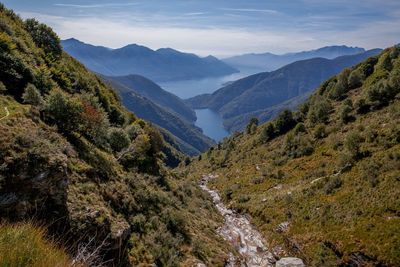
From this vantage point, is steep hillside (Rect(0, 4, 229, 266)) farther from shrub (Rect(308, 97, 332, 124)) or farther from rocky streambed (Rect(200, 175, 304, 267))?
shrub (Rect(308, 97, 332, 124))

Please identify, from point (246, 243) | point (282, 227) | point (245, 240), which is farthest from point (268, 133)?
point (246, 243)

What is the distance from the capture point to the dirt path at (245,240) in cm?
2686

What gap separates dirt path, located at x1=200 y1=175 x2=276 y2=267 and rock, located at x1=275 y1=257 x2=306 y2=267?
1358mm

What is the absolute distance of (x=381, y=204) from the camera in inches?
1072

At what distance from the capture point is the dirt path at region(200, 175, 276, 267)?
26.9 meters

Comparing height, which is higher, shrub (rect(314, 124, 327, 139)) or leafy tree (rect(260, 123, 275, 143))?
shrub (rect(314, 124, 327, 139))

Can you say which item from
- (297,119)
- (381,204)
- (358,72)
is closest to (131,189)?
(381,204)

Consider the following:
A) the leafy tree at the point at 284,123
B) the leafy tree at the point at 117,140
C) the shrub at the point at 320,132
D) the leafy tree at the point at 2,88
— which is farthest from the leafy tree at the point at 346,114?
the leafy tree at the point at 2,88

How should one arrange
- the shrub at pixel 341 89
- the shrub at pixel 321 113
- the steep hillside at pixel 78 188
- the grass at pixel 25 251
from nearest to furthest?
the grass at pixel 25 251 → the steep hillside at pixel 78 188 → the shrub at pixel 321 113 → the shrub at pixel 341 89

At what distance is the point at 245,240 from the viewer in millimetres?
31812

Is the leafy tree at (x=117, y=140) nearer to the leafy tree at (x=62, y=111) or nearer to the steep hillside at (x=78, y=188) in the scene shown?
the steep hillside at (x=78, y=188)

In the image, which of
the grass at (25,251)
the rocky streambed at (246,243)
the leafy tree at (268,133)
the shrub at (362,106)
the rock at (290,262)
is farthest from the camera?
the leafy tree at (268,133)

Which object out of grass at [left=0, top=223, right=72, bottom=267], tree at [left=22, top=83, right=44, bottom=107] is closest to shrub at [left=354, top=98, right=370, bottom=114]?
tree at [left=22, top=83, right=44, bottom=107]

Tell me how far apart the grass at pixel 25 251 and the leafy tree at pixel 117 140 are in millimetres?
25575
